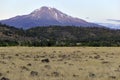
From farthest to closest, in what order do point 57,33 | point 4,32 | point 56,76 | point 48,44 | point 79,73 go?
point 57,33
point 4,32
point 48,44
point 79,73
point 56,76

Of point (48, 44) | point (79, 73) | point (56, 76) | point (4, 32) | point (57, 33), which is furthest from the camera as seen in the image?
point (57, 33)

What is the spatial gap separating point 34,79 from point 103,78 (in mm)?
3330

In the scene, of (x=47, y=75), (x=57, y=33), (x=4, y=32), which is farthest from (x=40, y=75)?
(x=57, y=33)

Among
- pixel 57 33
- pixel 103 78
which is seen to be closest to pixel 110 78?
pixel 103 78

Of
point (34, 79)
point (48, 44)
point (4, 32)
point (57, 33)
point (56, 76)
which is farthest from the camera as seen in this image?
point (57, 33)

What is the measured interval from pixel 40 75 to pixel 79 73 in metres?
2.30

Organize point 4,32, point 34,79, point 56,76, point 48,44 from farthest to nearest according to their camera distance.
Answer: point 4,32 → point 48,44 → point 56,76 → point 34,79

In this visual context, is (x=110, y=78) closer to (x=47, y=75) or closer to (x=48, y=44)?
(x=47, y=75)

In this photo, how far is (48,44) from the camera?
278ft

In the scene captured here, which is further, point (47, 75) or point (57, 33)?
point (57, 33)

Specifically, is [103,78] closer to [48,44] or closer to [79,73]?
[79,73]

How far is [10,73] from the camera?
2191cm

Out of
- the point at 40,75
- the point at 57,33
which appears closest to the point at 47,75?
the point at 40,75

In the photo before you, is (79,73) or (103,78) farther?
(79,73)
